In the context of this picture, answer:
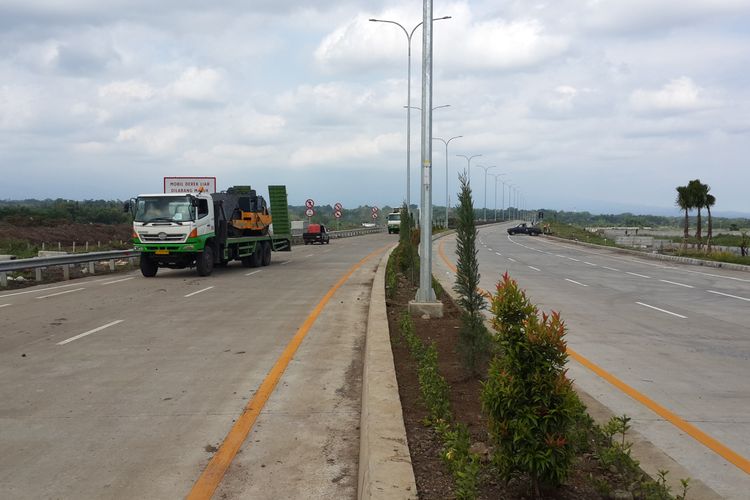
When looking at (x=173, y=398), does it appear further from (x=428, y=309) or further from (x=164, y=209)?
(x=164, y=209)

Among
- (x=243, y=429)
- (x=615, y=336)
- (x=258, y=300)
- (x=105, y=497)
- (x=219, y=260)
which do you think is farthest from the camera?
(x=219, y=260)

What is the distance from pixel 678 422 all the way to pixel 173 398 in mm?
5005

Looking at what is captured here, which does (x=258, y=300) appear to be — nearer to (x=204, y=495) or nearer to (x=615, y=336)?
(x=615, y=336)

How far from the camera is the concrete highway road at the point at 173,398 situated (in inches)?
196

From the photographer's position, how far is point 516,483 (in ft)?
14.0

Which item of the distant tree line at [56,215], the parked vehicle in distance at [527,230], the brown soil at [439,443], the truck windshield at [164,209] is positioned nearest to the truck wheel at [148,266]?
the truck windshield at [164,209]

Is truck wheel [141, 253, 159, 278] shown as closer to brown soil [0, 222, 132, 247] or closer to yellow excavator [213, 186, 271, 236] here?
yellow excavator [213, 186, 271, 236]

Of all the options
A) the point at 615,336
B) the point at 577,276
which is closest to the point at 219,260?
the point at 577,276

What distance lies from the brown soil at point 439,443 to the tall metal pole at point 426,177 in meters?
2.48

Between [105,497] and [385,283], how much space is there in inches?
511

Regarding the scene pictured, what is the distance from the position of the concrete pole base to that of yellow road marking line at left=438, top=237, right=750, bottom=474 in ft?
11.8

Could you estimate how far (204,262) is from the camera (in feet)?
73.1

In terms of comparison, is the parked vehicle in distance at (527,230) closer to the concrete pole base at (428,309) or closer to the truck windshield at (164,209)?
the truck windshield at (164,209)

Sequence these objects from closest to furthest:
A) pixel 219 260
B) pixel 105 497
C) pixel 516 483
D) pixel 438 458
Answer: pixel 516 483 → pixel 105 497 → pixel 438 458 → pixel 219 260
